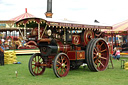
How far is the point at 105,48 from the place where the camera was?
939cm

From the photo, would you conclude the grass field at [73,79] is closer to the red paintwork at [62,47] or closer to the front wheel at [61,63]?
the front wheel at [61,63]

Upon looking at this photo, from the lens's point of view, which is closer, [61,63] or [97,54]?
[61,63]

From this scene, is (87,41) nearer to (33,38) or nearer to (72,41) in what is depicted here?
(72,41)

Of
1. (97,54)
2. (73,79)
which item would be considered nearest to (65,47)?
(97,54)

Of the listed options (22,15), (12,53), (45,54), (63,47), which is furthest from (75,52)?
(22,15)

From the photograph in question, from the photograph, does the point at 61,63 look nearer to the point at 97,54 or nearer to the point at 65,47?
the point at 65,47

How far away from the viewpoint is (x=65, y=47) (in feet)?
26.5

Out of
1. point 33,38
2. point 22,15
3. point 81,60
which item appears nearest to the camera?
point 33,38

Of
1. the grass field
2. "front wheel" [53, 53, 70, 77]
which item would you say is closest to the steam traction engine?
Answer: "front wheel" [53, 53, 70, 77]

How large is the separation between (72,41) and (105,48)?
6.19ft

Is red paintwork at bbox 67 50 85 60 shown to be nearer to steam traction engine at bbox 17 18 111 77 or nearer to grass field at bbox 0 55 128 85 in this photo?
steam traction engine at bbox 17 18 111 77

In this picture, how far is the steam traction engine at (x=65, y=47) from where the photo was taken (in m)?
7.27

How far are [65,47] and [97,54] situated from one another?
1.47 m

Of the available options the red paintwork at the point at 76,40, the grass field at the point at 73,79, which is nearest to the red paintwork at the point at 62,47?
the red paintwork at the point at 76,40
